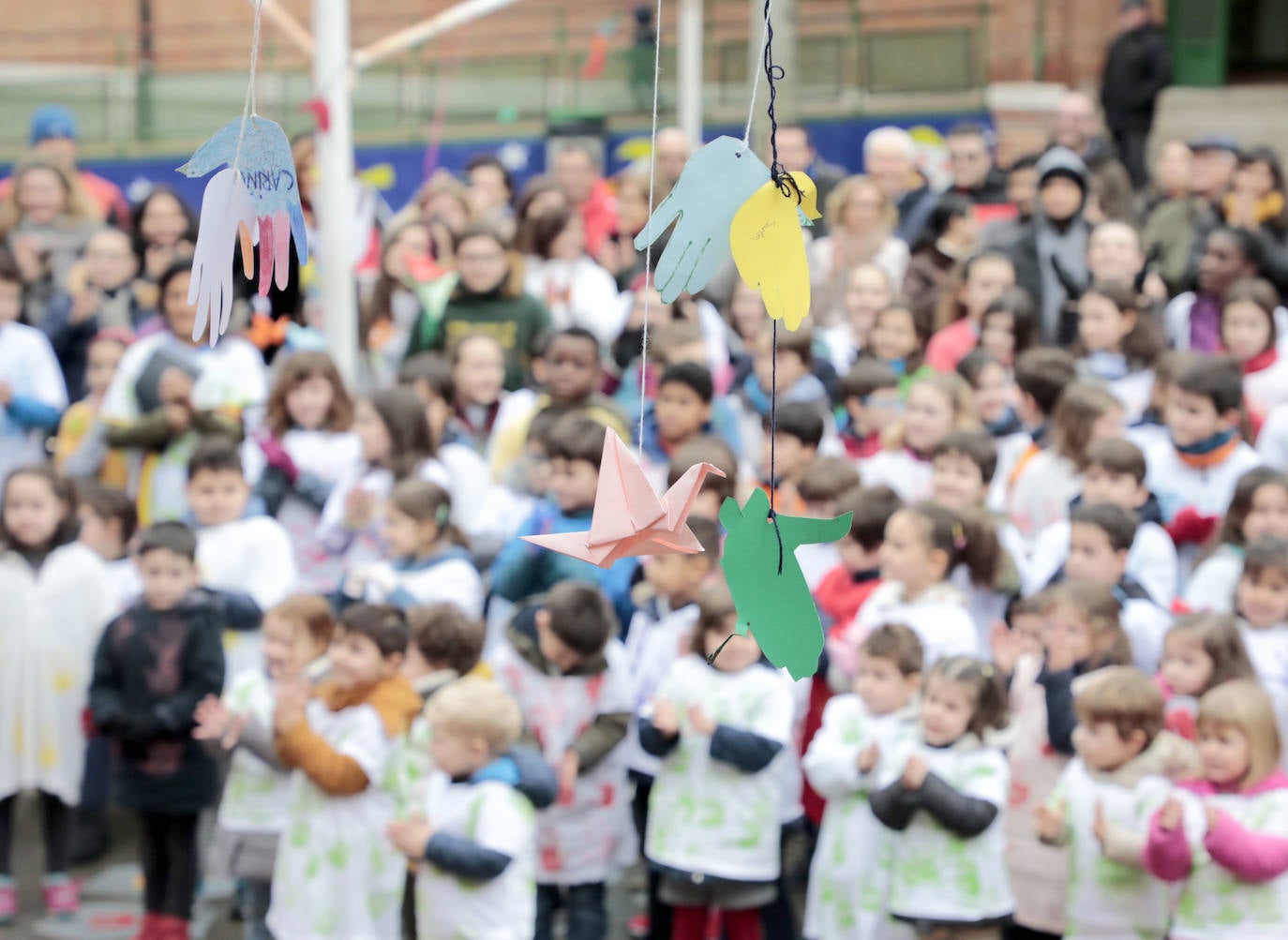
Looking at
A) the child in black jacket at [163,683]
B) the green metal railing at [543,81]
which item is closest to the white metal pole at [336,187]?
the child in black jacket at [163,683]

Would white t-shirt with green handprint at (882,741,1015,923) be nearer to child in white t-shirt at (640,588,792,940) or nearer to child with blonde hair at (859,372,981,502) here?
child in white t-shirt at (640,588,792,940)

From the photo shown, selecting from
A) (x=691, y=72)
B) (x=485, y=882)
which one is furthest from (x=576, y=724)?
(x=691, y=72)

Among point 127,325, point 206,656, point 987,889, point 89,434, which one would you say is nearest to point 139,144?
point 127,325

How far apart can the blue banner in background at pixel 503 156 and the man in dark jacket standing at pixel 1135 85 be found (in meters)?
1.35

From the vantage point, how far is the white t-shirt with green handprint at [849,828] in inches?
155

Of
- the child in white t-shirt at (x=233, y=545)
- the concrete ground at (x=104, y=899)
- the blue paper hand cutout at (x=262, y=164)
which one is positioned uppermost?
the blue paper hand cutout at (x=262, y=164)

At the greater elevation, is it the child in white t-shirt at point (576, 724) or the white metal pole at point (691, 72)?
the white metal pole at point (691, 72)

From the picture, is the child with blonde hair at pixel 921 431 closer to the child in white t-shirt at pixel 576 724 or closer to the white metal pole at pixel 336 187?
the child in white t-shirt at pixel 576 724

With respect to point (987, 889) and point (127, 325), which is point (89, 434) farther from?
point (987, 889)

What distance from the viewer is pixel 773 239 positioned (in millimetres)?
1649

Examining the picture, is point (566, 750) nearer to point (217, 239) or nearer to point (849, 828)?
point (849, 828)

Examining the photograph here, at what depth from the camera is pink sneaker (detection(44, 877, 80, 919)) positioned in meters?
4.89

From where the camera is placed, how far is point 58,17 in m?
18.7

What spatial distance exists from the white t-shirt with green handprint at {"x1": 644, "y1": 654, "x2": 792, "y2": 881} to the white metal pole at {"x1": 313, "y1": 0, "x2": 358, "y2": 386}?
2.20 m
